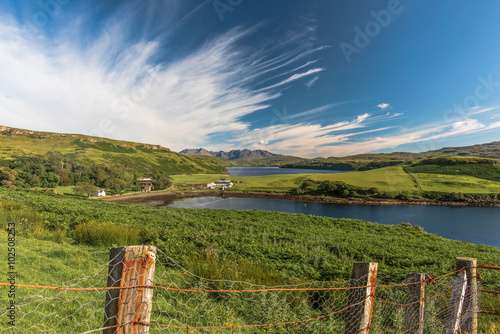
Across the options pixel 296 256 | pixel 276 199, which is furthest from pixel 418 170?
pixel 296 256

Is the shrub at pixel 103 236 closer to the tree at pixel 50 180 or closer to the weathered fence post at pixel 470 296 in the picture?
the weathered fence post at pixel 470 296

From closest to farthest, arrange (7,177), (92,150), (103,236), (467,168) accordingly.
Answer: (103,236) → (7,177) → (467,168) → (92,150)

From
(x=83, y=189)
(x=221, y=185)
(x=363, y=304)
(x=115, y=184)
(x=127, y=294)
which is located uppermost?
(x=127, y=294)

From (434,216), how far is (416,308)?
56.4 meters

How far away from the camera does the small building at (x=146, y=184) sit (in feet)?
254

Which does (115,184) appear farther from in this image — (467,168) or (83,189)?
(467,168)

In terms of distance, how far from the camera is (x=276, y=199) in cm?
6669

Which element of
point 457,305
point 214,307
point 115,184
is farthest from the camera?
point 115,184

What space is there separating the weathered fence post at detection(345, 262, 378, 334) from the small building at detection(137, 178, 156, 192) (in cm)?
8379

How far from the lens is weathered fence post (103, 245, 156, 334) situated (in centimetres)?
165

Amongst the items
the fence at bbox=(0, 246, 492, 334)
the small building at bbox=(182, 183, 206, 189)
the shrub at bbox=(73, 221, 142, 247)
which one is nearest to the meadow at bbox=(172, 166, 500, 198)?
the small building at bbox=(182, 183, 206, 189)

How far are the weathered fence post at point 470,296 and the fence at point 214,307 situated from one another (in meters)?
0.01

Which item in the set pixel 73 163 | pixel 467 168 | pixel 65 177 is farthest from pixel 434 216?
pixel 73 163

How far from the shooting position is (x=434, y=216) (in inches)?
1766
